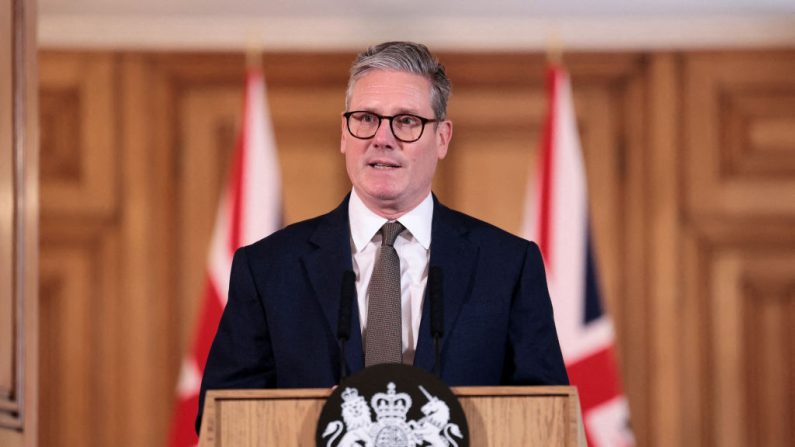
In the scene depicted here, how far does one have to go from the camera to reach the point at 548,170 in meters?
4.75

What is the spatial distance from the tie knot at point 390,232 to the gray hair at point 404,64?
210mm

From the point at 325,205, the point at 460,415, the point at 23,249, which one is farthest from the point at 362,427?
the point at 325,205

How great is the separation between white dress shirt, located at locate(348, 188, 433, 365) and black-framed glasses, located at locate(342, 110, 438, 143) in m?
0.14

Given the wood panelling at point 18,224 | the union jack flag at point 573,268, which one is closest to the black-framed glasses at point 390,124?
the wood panelling at point 18,224

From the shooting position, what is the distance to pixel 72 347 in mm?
4863

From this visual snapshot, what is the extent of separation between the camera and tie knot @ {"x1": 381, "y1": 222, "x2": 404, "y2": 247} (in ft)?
6.73

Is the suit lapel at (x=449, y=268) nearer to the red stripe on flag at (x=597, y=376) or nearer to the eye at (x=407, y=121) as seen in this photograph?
the eye at (x=407, y=121)

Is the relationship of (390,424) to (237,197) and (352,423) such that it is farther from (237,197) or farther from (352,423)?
(237,197)

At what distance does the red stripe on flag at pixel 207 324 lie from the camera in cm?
460

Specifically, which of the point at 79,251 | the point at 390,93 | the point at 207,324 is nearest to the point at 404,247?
the point at 390,93

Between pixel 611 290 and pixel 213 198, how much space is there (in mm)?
1674

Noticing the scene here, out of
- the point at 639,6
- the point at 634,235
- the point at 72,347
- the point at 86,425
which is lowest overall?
the point at 86,425

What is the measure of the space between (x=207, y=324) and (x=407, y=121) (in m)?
2.71

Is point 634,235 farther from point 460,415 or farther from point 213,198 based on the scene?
point 460,415
